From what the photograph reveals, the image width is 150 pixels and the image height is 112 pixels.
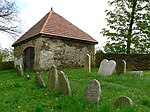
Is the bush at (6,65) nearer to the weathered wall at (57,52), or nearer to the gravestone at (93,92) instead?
the weathered wall at (57,52)

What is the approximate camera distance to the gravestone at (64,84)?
384 inches

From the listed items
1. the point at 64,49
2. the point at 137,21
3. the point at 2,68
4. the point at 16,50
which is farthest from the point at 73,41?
the point at 2,68

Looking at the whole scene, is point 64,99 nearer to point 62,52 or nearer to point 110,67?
point 110,67

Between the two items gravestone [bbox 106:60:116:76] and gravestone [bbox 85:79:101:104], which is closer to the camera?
gravestone [bbox 85:79:101:104]

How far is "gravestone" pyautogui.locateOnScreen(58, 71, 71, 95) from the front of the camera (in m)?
9.77

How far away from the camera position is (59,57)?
23.0m

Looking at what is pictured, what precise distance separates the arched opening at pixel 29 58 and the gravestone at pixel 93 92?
50.1ft

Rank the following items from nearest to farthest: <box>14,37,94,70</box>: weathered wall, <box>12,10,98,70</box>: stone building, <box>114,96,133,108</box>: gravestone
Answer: <box>114,96,133,108</box>: gravestone
<box>14,37,94,70</box>: weathered wall
<box>12,10,98,70</box>: stone building

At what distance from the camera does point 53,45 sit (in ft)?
74.4

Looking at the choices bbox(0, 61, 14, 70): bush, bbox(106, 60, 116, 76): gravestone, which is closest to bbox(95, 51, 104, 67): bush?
bbox(106, 60, 116, 76): gravestone

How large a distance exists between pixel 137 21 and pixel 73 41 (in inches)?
325

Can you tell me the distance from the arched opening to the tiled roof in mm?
1045

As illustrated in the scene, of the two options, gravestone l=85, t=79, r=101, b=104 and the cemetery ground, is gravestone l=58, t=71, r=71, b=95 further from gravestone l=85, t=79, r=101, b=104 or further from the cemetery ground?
gravestone l=85, t=79, r=101, b=104

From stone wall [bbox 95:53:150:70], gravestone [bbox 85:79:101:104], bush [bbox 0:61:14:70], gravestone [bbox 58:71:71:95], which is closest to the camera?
gravestone [bbox 85:79:101:104]
